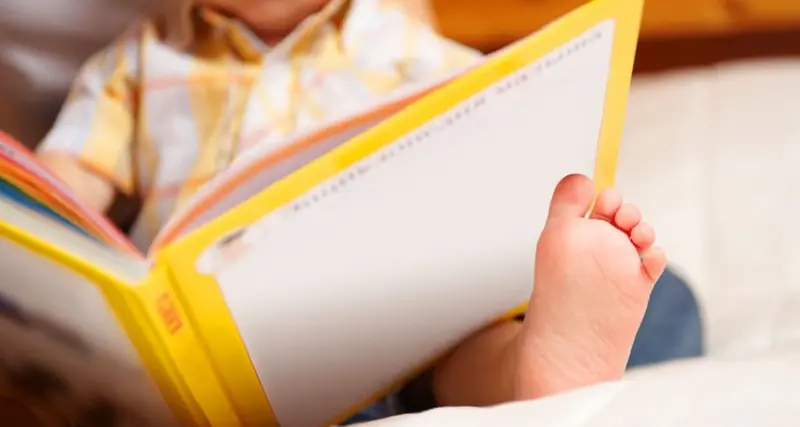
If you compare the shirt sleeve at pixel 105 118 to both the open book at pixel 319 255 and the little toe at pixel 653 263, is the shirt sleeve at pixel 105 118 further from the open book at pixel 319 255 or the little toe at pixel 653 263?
the little toe at pixel 653 263

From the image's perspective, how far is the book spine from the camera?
0.39m

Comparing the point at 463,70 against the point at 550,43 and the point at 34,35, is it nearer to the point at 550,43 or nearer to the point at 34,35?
the point at 550,43

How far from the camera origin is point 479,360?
1.89 ft

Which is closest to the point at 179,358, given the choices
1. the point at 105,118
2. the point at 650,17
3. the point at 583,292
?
the point at 583,292

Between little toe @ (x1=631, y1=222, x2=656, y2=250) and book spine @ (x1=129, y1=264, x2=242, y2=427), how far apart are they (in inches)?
9.3

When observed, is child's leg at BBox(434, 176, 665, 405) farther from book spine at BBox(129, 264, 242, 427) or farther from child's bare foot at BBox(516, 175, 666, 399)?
book spine at BBox(129, 264, 242, 427)

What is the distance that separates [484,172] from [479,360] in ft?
0.48

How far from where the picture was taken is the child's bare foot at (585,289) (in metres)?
0.46

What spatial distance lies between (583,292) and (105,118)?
0.42m

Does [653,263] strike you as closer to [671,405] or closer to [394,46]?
[671,405]

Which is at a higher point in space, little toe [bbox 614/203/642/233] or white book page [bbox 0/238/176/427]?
little toe [bbox 614/203/642/233]

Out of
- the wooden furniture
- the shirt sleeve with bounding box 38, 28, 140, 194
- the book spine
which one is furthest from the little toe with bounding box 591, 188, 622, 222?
the wooden furniture

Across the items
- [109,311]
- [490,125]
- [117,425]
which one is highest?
[490,125]

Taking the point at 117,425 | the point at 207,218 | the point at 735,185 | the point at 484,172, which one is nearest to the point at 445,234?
the point at 484,172
